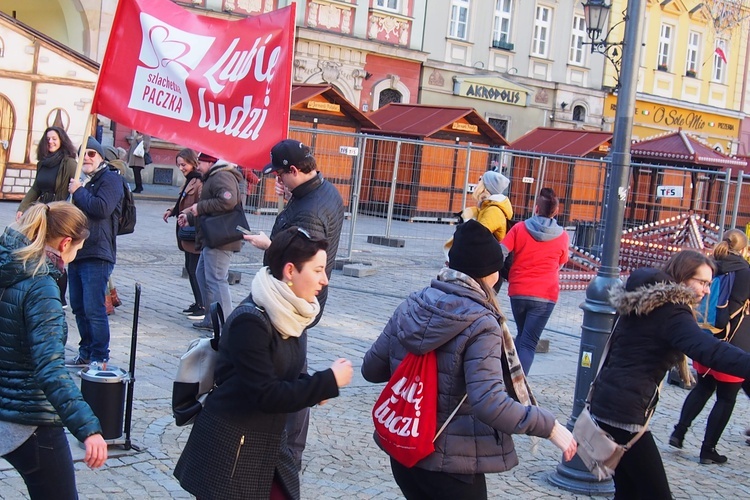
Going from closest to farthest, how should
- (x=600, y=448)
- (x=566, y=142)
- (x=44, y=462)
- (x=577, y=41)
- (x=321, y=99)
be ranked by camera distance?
1. (x=44, y=462)
2. (x=600, y=448)
3. (x=321, y=99)
4. (x=566, y=142)
5. (x=577, y=41)

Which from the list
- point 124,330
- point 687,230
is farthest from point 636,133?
point 124,330

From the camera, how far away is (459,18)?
30.8 metres

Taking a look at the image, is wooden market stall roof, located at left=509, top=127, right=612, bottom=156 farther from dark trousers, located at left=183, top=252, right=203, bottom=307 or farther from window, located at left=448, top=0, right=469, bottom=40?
dark trousers, located at left=183, top=252, right=203, bottom=307

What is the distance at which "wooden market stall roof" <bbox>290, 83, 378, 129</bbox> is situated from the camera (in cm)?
2141

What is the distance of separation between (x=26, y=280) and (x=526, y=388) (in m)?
1.90

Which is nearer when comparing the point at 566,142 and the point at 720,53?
the point at 566,142

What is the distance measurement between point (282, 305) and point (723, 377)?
4.28 metres

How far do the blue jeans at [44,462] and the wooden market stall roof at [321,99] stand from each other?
17.7 metres

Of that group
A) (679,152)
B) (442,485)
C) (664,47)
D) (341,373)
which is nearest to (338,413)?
(442,485)

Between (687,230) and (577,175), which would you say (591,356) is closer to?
(687,230)

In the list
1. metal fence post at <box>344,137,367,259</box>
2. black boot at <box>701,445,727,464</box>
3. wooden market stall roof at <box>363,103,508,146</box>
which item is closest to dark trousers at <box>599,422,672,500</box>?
black boot at <box>701,445,727,464</box>

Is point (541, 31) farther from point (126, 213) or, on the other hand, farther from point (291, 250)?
point (291, 250)

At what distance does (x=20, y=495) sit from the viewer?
4.77 m

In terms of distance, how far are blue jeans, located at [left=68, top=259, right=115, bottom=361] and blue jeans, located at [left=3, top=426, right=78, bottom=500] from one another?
3340mm
